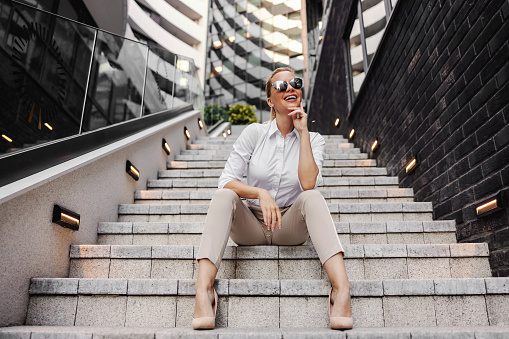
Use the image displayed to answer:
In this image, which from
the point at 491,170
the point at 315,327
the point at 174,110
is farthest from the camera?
the point at 174,110

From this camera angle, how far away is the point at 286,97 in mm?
1956

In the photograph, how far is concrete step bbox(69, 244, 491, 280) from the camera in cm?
185

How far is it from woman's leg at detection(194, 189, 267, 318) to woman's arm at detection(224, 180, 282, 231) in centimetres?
8

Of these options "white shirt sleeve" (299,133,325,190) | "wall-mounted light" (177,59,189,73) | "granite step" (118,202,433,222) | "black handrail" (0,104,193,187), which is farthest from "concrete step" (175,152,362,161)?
"white shirt sleeve" (299,133,325,190)

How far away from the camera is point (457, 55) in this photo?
2283 mm

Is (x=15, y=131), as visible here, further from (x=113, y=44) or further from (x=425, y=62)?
(x=425, y=62)

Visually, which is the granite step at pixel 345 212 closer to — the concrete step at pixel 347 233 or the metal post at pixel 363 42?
the concrete step at pixel 347 233

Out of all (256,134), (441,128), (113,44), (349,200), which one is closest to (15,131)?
(113,44)

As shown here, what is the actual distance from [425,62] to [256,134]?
1772 mm

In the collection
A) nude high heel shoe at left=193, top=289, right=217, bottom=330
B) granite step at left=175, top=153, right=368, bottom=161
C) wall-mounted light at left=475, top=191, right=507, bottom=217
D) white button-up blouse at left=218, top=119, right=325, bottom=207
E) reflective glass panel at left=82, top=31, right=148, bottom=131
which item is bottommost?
nude high heel shoe at left=193, top=289, right=217, bottom=330

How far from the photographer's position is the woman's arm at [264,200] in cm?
163

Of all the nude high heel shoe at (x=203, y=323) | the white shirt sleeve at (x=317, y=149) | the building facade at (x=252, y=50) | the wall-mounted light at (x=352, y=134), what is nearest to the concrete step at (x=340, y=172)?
the wall-mounted light at (x=352, y=134)

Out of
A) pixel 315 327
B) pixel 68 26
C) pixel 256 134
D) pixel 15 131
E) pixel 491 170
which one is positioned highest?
pixel 68 26

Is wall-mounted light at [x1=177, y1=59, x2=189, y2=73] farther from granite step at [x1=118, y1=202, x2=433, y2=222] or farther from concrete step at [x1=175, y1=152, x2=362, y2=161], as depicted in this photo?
granite step at [x1=118, y1=202, x2=433, y2=222]
